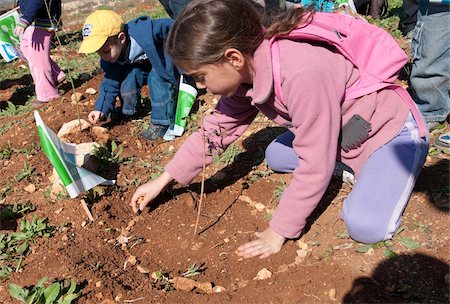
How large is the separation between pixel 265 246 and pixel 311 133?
59 cm

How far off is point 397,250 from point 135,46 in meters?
2.52

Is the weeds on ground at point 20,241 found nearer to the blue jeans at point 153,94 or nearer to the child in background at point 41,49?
the blue jeans at point 153,94

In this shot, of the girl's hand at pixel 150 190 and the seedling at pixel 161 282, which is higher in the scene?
the girl's hand at pixel 150 190

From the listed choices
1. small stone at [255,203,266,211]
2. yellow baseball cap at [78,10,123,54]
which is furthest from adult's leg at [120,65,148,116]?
small stone at [255,203,266,211]

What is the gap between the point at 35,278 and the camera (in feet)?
6.93

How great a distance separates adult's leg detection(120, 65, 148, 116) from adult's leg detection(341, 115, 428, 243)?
2182 millimetres

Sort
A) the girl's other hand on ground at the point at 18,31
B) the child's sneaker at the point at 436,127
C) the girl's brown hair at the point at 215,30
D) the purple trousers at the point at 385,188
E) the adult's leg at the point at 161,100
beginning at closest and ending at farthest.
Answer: the girl's brown hair at the point at 215,30, the purple trousers at the point at 385,188, the child's sneaker at the point at 436,127, the adult's leg at the point at 161,100, the girl's other hand on ground at the point at 18,31

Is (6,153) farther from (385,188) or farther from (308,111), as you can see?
(385,188)

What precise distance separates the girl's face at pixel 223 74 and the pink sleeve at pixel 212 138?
1.46 feet

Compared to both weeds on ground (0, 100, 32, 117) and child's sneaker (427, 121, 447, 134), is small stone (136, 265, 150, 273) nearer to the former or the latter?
child's sneaker (427, 121, 447, 134)

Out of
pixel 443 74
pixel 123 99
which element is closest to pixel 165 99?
pixel 123 99

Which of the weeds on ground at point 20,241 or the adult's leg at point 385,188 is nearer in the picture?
the adult's leg at point 385,188

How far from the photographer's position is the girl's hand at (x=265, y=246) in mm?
2113

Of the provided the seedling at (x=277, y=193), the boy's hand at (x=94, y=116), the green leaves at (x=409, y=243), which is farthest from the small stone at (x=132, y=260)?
the boy's hand at (x=94, y=116)
